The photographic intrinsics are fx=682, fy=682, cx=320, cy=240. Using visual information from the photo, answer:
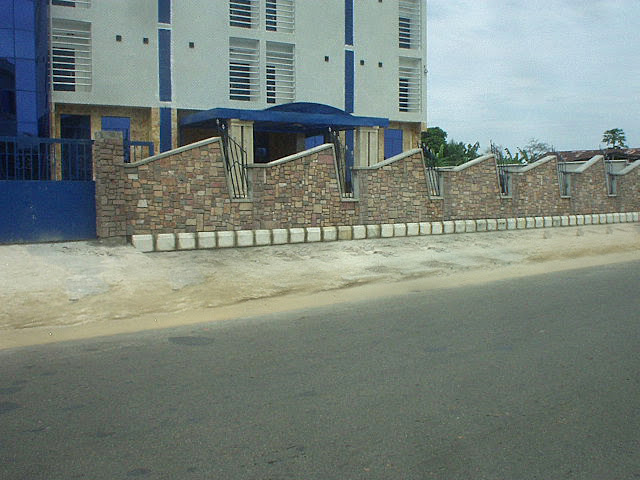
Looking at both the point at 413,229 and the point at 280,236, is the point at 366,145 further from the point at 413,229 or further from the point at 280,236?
the point at 280,236

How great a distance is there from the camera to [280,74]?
2838cm

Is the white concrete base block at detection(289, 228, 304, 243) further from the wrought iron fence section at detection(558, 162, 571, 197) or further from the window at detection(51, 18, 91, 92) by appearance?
the window at detection(51, 18, 91, 92)

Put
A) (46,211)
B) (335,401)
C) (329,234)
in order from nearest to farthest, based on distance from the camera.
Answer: (335,401) < (46,211) < (329,234)

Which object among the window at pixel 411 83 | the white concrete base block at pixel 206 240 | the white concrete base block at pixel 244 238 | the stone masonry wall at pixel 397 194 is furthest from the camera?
the window at pixel 411 83

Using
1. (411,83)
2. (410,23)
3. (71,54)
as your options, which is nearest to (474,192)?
(411,83)

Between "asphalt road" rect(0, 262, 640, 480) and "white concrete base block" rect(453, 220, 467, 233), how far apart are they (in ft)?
31.7

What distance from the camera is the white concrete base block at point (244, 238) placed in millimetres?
14070

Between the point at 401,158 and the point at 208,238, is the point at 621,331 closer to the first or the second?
the point at 208,238

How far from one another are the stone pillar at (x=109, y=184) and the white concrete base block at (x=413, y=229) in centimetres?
714

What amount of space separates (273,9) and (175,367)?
2413 cm

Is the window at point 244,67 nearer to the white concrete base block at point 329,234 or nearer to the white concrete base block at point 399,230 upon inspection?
the white concrete base block at point 399,230

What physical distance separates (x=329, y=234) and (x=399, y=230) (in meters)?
2.20

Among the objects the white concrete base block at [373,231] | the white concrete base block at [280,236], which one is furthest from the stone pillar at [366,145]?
the white concrete base block at [280,236]

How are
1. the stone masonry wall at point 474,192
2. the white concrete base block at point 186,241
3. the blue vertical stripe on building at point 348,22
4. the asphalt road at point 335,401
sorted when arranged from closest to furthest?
1. the asphalt road at point 335,401
2. the white concrete base block at point 186,241
3. the stone masonry wall at point 474,192
4. the blue vertical stripe on building at point 348,22
